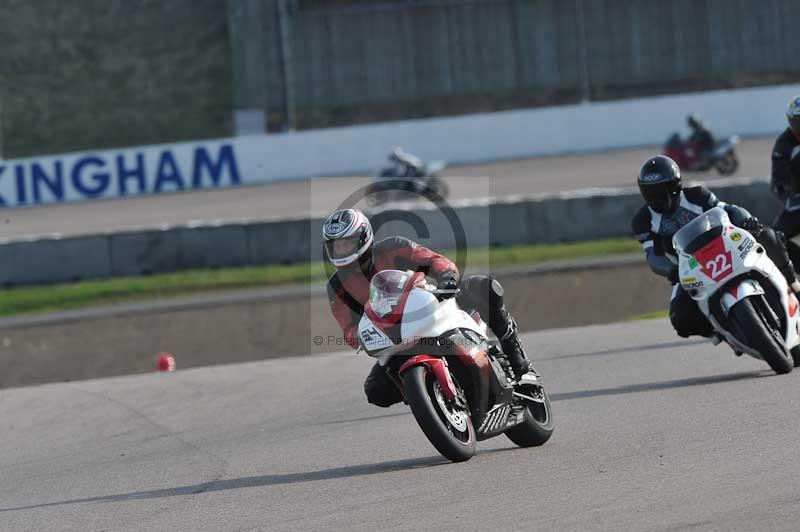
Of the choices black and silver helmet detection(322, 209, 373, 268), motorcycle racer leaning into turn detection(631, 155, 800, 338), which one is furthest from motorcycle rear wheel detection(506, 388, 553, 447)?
motorcycle racer leaning into turn detection(631, 155, 800, 338)

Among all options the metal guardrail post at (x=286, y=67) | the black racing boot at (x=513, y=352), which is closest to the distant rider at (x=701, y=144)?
the metal guardrail post at (x=286, y=67)

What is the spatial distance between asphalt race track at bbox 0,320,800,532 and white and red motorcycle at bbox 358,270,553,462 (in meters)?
0.21

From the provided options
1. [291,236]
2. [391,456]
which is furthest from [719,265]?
[291,236]

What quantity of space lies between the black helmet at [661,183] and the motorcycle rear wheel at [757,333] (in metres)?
0.95

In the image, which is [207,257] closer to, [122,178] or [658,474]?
[122,178]

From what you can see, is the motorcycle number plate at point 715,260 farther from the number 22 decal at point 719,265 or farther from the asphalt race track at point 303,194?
the asphalt race track at point 303,194

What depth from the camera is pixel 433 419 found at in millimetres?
6059

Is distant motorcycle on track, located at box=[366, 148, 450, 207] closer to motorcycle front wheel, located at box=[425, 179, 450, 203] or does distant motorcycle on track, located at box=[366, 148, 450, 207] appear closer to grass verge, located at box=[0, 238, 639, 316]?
motorcycle front wheel, located at box=[425, 179, 450, 203]

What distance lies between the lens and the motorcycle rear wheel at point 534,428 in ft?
22.1

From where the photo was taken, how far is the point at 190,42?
1594 inches

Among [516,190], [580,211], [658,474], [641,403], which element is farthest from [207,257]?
[658,474]

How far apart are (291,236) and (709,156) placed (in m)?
9.87

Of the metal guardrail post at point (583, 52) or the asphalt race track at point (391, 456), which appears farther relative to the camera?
the metal guardrail post at point (583, 52)

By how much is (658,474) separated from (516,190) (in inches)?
834
